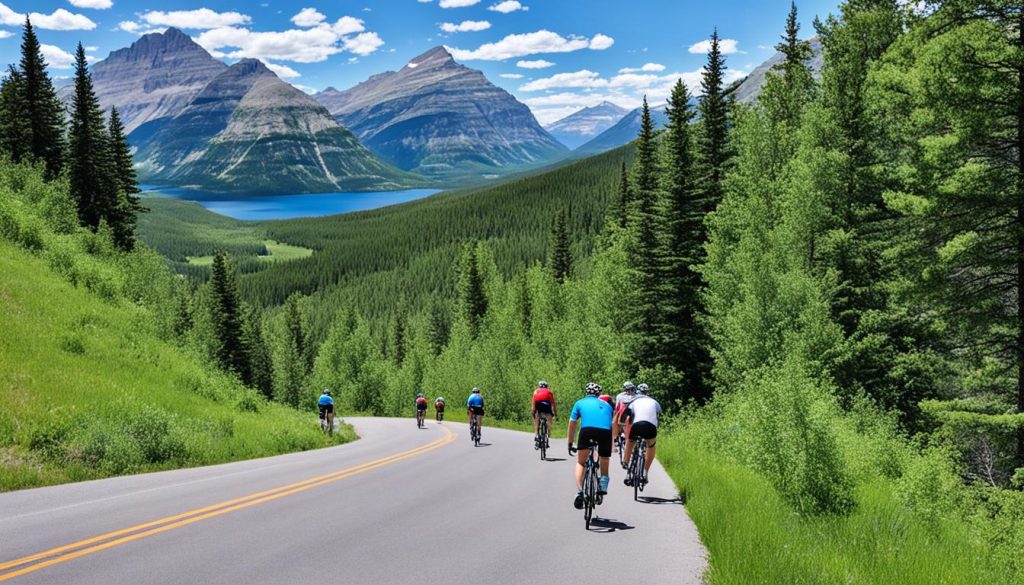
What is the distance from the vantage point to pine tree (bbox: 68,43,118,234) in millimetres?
45625

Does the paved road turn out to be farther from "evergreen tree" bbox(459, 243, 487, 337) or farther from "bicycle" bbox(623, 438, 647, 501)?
"evergreen tree" bbox(459, 243, 487, 337)

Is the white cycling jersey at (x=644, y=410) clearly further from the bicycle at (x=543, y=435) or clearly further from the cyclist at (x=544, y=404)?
the bicycle at (x=543, y=435)

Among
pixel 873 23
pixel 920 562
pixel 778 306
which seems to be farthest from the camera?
pixel 873 23

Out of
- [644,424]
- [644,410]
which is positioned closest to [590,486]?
[644,424]

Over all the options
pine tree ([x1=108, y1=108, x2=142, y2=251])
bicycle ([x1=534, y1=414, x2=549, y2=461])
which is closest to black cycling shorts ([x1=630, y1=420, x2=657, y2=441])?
bicycle ([x1=534, y1=414, x2=549, y2=461])

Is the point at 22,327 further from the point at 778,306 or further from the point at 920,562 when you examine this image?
the point at 778,306

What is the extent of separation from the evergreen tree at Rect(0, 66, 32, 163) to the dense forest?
1.73 meters

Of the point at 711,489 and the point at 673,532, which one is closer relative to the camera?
the point at 673,532

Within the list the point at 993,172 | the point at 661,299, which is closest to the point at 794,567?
the point at 993,172

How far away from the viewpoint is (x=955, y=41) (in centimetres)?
1603

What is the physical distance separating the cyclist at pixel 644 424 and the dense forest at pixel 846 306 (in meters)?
1.07

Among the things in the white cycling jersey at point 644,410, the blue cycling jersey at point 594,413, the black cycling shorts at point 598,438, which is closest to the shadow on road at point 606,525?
the black cycling shorts at point 598,438

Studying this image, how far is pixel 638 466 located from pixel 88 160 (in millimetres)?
49328

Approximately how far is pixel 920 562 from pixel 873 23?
27174mm
